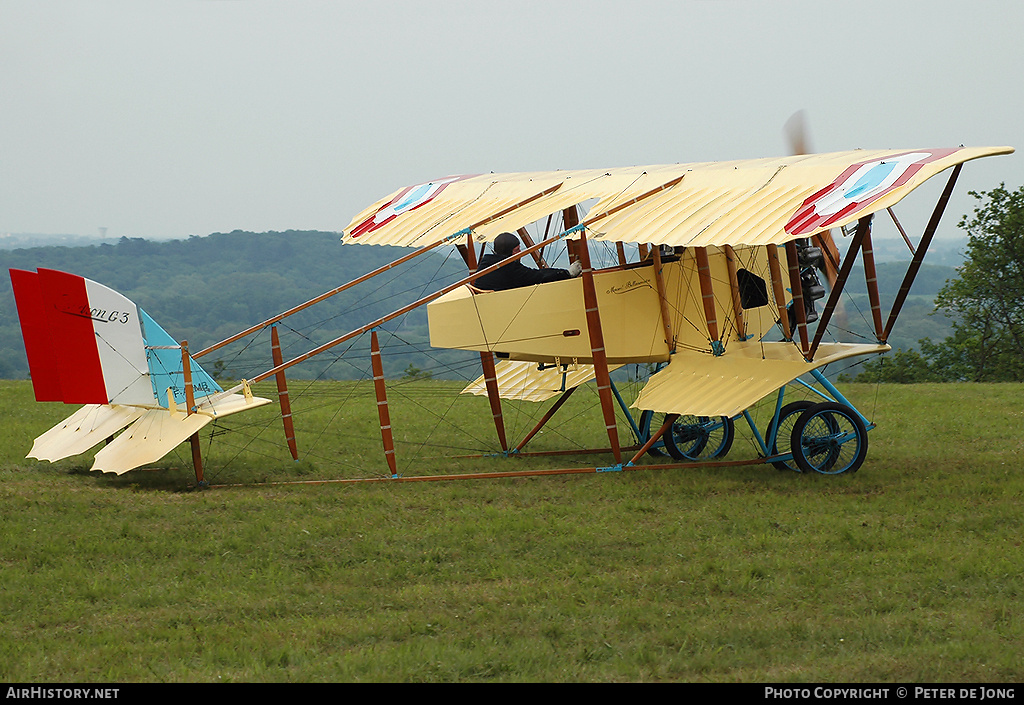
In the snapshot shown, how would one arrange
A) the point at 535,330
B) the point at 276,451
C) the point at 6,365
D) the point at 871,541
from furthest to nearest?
the point at 6,365 < the point at 276,451 < the point at 535,330 < the point at 871,541

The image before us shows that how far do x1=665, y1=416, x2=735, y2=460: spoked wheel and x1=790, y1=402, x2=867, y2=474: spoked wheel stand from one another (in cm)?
150

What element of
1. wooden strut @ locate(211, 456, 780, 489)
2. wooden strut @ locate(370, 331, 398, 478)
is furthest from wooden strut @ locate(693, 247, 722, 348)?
wooden strut @ locate(370, 331, 398, 478)

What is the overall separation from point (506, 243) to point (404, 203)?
111 inches

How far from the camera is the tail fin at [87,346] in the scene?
8984mm

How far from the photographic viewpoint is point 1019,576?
21.6 feet

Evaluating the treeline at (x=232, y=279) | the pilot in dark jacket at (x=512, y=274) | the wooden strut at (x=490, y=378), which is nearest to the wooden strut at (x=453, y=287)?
the pilot in dark jacket at (x=512, y=274)

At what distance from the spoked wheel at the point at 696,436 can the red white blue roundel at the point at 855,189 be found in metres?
3.58

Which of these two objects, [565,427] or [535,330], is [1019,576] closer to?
[535,330]

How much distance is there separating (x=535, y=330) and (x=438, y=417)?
5.81 meters

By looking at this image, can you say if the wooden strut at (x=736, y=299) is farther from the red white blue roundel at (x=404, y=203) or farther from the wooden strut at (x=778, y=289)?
the red white blue roundel at (x=404, y=203)

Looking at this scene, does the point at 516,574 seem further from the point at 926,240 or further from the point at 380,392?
the point at 926,240

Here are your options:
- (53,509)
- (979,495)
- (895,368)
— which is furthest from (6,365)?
(979,495)

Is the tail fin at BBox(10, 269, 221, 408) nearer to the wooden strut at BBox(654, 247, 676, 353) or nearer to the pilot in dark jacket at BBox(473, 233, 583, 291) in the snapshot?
the pilot in dark jacket at BBox(473, 233, 583, 291)

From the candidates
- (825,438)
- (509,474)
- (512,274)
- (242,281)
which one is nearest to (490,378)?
(512,274)
